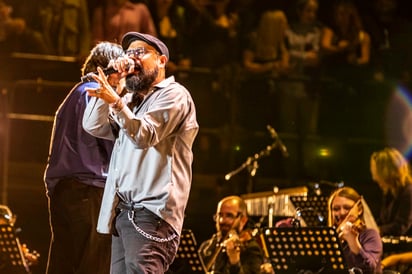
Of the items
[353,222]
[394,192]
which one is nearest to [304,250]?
[353,222]

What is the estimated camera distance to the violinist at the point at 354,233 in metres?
7.12

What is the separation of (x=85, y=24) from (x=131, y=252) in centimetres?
608

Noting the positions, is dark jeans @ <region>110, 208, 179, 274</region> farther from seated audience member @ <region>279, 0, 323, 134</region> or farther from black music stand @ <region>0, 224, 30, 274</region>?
seated audience member @ <region>279, 0, 323, 134</region>

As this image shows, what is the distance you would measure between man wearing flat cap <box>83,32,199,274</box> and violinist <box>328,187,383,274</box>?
260 centimetres

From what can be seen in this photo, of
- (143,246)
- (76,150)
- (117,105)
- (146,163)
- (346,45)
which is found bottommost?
(143,246)

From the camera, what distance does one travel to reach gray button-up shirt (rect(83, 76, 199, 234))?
461 cm

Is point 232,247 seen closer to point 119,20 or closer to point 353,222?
point 353,222

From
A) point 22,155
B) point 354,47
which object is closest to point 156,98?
point 22,155

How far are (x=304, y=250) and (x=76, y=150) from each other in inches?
74.2

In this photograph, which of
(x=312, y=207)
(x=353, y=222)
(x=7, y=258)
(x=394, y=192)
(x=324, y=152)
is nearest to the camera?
(x=7, y=258)

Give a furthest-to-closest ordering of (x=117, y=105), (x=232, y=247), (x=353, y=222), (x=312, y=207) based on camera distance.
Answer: (x=312, y=207)
(x=232, y=247)
(x=353, y=222)
(x=117, y=105)

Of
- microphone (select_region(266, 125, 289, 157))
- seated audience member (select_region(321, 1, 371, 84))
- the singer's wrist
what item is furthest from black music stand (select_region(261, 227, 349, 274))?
seated audience member (select_region(321, 1, 371, 84))

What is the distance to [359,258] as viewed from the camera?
23.4ft

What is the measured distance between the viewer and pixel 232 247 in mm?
7922
